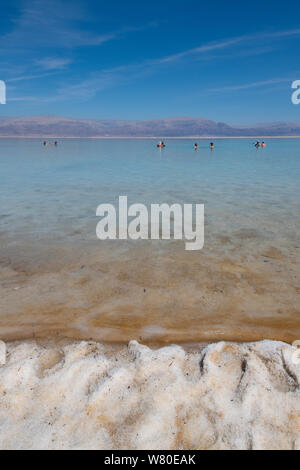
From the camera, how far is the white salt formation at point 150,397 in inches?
101

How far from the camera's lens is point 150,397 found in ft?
9.72

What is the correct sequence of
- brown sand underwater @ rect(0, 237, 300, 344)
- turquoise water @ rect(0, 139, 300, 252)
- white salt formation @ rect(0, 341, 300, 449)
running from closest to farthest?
1. white salt formation @ rect(0, 341, 300, 449)
2. brown sand underwater @ rect(0, 237, 300, 344)
3. turquoise water @ rect(0, 139, 300, 252)

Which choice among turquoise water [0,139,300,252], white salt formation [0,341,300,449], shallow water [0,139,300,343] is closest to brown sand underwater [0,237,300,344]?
shallow water [0,139,300,343]

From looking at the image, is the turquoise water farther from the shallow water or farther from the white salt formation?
the white salt formation

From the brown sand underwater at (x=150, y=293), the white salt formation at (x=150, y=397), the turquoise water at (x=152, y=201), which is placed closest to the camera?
the white salt formation at (x=150, y=397)

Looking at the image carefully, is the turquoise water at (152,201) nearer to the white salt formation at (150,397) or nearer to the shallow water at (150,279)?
the shallow water at (150,279)

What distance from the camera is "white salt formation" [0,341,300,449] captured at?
2.57 metres

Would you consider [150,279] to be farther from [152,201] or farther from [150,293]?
[152,201]

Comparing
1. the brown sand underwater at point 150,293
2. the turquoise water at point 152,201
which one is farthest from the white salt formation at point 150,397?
the turquoise water at point 152,201

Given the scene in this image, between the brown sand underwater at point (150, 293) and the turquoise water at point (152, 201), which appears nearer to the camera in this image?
the brown sand underwater at point (150, 293)

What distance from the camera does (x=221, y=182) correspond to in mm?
18000

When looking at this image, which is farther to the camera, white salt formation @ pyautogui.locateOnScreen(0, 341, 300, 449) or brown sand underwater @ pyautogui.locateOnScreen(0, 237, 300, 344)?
brown sand underwater @ pyautogui.locateOnScreen(0, 237, 300, 344)

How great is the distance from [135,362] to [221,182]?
52.4ft
